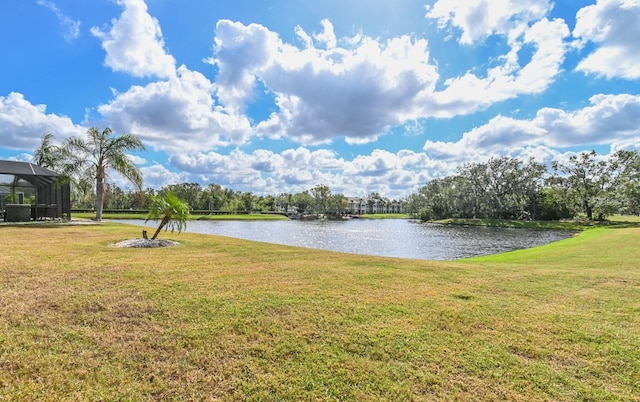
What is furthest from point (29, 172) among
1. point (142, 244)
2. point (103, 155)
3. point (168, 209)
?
point (142, 244)

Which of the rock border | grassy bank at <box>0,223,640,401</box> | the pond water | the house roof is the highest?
the house roof

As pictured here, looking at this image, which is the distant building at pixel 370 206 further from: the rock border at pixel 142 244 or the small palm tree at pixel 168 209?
the rock border at pixel 142 244

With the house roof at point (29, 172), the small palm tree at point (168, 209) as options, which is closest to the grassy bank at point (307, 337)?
the small palm tree at point (168, 209)

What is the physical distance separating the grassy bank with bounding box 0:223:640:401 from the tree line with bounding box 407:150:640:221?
1899 inches

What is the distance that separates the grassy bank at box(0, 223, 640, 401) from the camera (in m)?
2.96

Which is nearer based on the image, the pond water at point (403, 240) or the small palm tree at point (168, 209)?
the small palm tree at point (168, 209)

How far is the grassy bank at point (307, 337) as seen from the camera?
2.96 metres

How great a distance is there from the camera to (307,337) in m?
3.81

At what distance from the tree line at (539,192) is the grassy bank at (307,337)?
48231 mm

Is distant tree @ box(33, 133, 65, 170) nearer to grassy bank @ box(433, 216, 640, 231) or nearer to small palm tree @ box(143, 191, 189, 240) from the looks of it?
small palm tree @ box(143, 191, 189, 240)

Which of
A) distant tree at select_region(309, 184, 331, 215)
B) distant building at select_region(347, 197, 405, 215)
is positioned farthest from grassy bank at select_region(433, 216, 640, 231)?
distant building at select_region(347, 197, 405, 215)

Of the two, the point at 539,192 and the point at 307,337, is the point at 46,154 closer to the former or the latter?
the point at 307,337

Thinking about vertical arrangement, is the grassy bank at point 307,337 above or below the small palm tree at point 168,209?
below

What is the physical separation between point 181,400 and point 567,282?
288 inches
